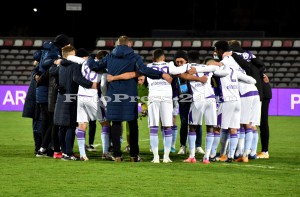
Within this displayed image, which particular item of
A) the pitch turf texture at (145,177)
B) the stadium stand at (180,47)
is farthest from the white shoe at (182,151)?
the stadium stand at (180,47)

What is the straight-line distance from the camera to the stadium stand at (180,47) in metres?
32.6

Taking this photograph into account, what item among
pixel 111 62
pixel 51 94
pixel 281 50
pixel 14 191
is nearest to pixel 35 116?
pixel 51 94

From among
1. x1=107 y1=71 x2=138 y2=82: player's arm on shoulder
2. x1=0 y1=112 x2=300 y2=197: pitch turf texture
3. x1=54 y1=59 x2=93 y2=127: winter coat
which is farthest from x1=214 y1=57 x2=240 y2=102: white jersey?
x1=54 y1=59 x2=93 y2=127: winter coat

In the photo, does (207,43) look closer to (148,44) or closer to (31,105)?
(148,44)

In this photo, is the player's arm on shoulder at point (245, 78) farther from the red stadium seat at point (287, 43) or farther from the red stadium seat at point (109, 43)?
the red stadium seat at point (109, 43)

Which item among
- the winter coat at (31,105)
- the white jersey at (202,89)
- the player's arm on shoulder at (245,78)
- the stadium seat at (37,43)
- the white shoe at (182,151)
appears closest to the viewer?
the white jersey at (202,89)

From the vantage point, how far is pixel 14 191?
9977 millimetres

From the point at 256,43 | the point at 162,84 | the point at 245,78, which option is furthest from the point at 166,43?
the point at 162,84

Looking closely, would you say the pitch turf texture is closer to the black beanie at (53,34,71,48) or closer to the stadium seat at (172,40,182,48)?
the black beanie at (53,34,71,48)

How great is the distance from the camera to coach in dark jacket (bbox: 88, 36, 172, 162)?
12984 mm

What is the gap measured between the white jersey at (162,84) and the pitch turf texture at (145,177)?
1.11 m

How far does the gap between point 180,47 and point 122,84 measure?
2199 cm
